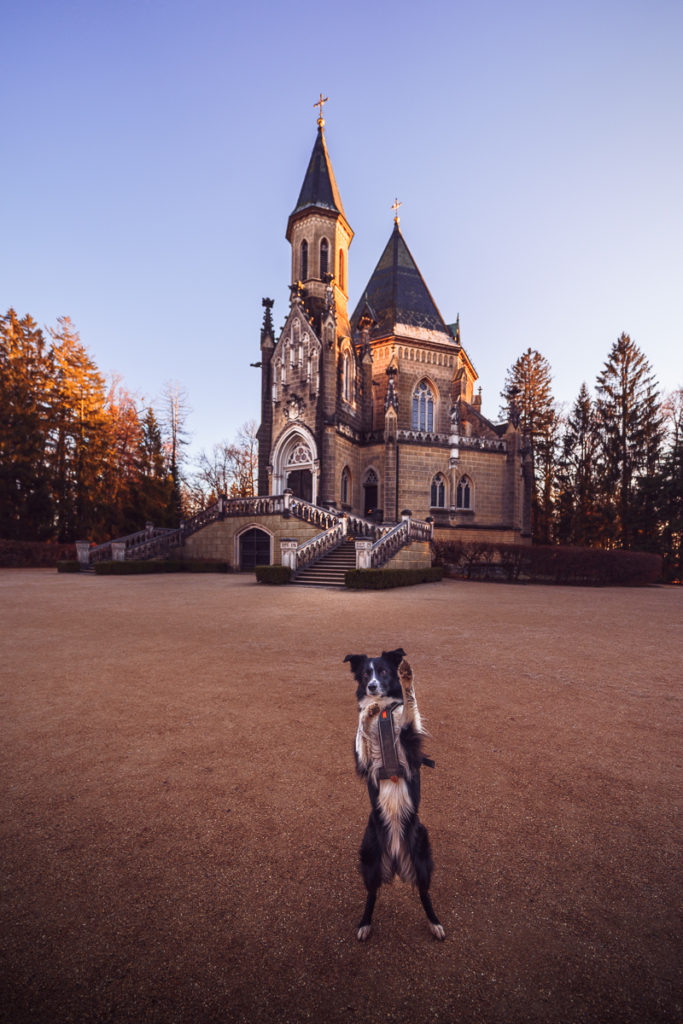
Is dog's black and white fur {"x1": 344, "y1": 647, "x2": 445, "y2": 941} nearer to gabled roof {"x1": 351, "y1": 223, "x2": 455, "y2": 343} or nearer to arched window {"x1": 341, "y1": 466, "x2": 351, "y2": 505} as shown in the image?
arched window {"x1": 341, "y1": 466, "x2": 351, "y2": 505}

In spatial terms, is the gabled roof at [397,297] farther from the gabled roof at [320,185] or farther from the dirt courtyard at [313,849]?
the dirt courtyard at [313,849]

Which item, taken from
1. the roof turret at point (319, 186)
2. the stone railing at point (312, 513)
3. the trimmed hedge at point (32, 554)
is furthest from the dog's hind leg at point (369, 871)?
the roof turret at point (319, 186)

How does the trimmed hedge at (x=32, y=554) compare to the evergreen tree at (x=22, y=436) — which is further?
the evergreen tree at (x=22, y=436)

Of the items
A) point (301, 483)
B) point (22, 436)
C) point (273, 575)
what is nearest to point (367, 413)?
point (301, 483)

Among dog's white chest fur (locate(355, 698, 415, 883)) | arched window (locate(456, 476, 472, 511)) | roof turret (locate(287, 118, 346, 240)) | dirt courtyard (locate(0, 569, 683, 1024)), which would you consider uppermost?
roof turret (locate(287, 118, 346, 240))

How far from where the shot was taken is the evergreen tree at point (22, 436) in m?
28.0

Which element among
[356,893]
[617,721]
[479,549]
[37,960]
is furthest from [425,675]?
[479,549]

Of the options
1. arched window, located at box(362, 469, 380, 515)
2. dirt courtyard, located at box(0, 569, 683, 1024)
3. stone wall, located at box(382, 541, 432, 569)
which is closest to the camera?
dirt courtyard, located at box(0, 569, 683, 1024)

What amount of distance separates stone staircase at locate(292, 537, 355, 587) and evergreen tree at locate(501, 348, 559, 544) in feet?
80.0

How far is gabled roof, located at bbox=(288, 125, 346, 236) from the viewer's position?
99.4 ft

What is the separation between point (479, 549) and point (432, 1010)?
67.9ft

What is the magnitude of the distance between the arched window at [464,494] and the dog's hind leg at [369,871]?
91.7 ft

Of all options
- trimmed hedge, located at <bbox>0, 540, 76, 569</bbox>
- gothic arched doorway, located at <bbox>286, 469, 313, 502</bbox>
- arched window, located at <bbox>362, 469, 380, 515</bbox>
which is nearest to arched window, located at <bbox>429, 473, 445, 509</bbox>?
arched window, located at <bbox>362, 469, 380, 515</bbox>

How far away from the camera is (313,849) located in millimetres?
2633
